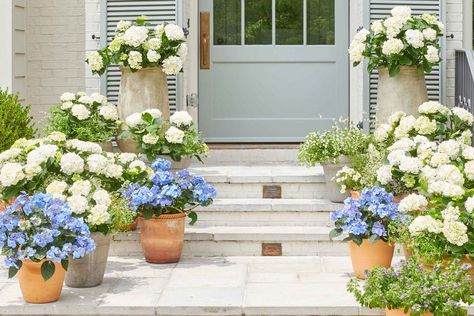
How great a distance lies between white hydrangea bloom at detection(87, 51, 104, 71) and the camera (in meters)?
7.43

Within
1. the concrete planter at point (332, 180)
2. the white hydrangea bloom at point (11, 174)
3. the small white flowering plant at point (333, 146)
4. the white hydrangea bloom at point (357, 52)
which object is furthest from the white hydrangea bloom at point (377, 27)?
the white hydrangea bloom at point (11, 174)

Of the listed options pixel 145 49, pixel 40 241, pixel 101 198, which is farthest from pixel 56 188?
pixel 145 49

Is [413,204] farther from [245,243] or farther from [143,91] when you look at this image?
[143,91]

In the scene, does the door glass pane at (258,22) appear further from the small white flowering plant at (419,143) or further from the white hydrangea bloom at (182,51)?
the small white flowering plant at (419,143)

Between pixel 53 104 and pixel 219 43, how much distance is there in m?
1.43

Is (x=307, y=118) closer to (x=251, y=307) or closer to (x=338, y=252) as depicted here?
(x=338, y=252)

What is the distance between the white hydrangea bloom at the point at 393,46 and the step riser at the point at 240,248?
4.58 ft

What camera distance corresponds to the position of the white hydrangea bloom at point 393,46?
703 centimetres

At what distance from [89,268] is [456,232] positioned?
2.04 meters

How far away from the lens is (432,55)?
7.12 m

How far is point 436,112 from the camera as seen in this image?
22.8ft

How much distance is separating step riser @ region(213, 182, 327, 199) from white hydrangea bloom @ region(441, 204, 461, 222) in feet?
5.78

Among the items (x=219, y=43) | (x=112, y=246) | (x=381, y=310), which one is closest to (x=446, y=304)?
(x=381, y=310)

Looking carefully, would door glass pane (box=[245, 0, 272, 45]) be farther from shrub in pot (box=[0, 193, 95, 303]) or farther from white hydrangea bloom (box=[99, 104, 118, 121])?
shrub in pot (box=[0, 193, 95, 303])
